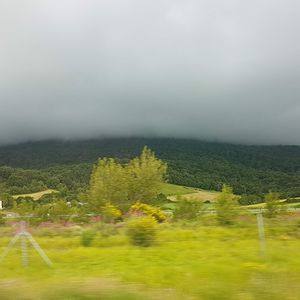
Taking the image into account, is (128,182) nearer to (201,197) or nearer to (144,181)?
(144,181)

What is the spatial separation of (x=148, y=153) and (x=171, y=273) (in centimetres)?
5248

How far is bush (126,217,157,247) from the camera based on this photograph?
18.6m

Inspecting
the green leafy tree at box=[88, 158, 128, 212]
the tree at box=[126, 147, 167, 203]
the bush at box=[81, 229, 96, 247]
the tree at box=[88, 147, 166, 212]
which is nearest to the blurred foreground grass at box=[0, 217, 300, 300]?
the bush at box=[81, 229, 96, 247]

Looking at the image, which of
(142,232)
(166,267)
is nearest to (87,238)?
(142,232)

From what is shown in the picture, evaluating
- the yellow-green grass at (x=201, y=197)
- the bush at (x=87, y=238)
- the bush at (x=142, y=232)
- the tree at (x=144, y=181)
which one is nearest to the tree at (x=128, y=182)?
the tree at (x=144, y=181)

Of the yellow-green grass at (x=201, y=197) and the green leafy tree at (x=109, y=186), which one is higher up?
the green leafy tree at (x=109, y=186)

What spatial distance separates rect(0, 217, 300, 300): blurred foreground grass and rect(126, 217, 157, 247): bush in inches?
14.8

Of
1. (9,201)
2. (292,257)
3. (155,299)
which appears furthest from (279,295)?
(9,201)

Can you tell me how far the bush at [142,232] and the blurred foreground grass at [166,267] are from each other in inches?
14.8

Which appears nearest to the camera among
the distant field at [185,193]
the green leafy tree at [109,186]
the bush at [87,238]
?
the bush at [87,238]

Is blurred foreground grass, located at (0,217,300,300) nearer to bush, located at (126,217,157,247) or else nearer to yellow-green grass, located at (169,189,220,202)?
bush, located at (126,217,157,247)

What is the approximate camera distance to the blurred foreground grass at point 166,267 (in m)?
9.29

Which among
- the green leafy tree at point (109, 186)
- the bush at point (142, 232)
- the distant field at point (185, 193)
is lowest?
the distant field at point (185, 193)

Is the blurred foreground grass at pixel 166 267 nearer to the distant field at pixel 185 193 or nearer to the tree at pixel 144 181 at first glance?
the tree at pixel 144 181
